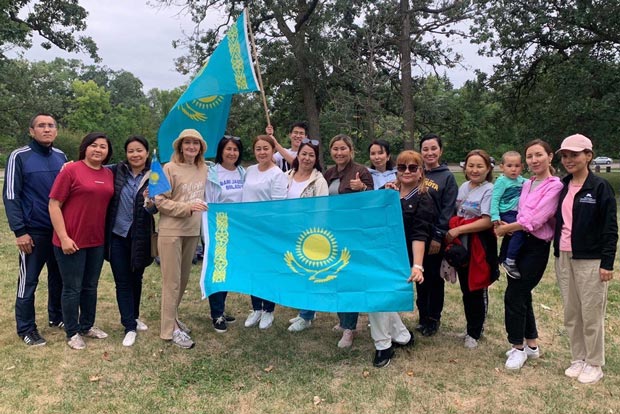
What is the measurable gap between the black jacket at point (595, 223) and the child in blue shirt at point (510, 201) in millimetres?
478

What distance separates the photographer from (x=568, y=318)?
13.6 feet

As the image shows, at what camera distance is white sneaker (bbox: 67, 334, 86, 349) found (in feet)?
15.4

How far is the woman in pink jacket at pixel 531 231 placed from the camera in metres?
4.03

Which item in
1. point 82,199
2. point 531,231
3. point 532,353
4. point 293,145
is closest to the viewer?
point 531,231

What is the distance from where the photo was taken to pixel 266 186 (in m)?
4.95

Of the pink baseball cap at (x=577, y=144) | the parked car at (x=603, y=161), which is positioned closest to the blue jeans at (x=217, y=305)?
the pink baseball cap at (x=577, y=144)

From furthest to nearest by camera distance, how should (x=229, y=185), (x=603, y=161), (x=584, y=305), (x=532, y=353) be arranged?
(x=603, y=161) < (x=229, y=185) < (x=532, y=353) < (x=584, y=305)

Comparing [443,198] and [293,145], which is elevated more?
[293,145]

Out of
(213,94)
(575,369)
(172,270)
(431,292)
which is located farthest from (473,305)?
(213,94)

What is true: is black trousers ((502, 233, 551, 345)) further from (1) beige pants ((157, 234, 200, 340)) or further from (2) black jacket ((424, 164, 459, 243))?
(1) beige pants ((157, 234, 200, 340))

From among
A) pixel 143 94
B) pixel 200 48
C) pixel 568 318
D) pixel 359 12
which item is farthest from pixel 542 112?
pixel 143 94

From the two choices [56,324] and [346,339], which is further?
[56,324]

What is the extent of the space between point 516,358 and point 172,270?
133 inches

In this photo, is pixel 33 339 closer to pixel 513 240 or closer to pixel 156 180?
pixel 156 180
